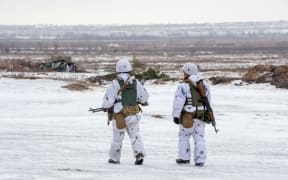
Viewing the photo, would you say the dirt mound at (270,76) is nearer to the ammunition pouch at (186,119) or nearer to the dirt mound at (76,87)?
the dirt mound at (76,87)

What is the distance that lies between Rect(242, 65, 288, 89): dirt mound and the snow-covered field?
116 cm

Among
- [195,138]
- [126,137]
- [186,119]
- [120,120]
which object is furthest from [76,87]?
[120,120]

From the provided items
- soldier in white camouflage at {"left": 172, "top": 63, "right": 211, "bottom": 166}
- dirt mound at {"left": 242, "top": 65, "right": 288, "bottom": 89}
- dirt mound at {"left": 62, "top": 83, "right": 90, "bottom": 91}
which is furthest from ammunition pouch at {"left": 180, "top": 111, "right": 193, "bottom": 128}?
dirt mound at {"left": 242, "top": 65, "right": 288, "bottom": 89}

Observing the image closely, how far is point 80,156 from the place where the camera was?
14.2 metres

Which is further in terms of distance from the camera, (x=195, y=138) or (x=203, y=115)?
(x=195, y=138)

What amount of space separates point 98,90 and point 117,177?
2115 cm

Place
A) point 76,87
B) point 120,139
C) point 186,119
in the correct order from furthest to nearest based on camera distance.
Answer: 1. point 76,87
2. point 186,119
3. point 120,139

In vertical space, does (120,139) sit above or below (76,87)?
above

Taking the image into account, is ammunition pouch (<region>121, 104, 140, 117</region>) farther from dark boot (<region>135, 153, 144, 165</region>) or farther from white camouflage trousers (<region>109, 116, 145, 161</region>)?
dark boot (<region>135, 153, 144, 165</region>)

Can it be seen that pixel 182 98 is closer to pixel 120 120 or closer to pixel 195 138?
pixel 195 138

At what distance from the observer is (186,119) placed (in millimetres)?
13188

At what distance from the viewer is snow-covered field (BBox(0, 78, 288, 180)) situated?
39.4ft

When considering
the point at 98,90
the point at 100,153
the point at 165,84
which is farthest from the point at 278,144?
the point at 165,84

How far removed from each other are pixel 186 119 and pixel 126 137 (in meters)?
5.20
